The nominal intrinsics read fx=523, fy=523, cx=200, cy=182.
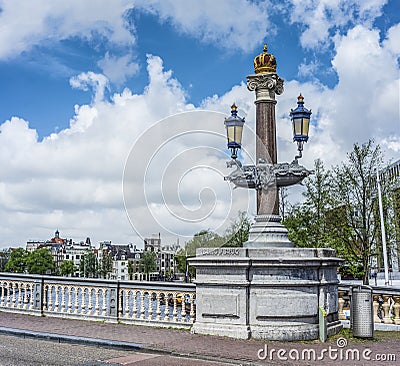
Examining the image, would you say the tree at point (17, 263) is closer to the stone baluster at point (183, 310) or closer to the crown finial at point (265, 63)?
the stone baluster at point (183, 310)

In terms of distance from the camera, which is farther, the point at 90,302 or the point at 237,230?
the point at 237,230

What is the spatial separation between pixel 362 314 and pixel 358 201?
23.6m

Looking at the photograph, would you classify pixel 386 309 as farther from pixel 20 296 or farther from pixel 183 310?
pixel 20 296

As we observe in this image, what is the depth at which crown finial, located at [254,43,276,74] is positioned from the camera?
14.6 m

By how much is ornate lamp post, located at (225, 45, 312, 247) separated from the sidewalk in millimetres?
2825

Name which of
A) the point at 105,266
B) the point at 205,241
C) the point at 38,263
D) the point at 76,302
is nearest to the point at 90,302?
the point at 76,302

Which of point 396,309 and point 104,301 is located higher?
point 104,301

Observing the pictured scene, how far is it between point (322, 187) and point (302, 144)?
22.8m

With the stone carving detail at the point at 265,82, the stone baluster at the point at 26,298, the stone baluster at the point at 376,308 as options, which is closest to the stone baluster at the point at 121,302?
the stone baluster at the point at 26,298

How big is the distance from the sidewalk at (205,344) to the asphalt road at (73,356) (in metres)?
0.26

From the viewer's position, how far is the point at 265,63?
→ 47.9 ft

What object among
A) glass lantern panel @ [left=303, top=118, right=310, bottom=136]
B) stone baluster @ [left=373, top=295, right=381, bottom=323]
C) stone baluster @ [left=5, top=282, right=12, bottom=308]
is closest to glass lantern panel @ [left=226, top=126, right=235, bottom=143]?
glass lantern panel @ [left=303, top=118, right=310, bottom=136]

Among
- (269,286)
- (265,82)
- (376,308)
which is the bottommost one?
(376,308)

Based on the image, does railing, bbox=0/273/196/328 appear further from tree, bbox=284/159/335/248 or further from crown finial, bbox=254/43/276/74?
tree, bbox=284/159/335/248
